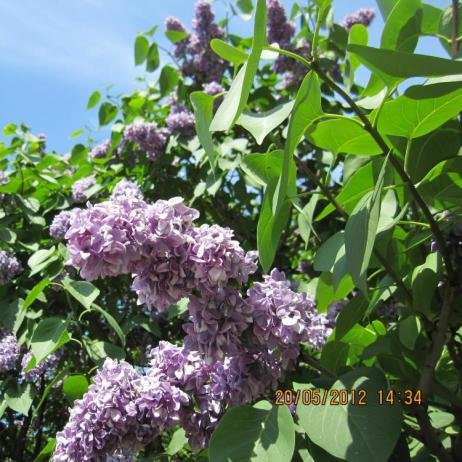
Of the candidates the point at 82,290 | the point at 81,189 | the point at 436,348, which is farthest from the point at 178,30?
the point at 436,348

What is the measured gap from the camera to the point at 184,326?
1209 millimetres

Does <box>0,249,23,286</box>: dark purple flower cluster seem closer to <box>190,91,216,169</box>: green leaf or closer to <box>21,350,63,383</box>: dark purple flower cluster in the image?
<box>21,350,63,383</box>: dark purple flower cluster

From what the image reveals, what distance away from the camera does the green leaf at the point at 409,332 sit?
3.88 ft

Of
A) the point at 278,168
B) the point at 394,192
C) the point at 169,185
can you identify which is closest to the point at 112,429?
the point at 278,168

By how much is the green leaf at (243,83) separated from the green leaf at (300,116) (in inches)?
4.2

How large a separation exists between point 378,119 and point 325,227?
1.97 m

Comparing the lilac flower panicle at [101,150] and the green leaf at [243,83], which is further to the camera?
the lilac flower panicle at [101,150]

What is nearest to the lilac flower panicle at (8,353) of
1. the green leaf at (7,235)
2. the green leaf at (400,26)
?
the green leaf at (7,235)

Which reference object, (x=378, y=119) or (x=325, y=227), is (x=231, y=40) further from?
(x=378, y=119)

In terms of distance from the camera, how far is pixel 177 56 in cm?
388

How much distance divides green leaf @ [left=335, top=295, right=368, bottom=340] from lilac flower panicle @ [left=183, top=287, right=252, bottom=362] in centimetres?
28

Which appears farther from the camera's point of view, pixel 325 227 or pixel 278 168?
pixel 325 227

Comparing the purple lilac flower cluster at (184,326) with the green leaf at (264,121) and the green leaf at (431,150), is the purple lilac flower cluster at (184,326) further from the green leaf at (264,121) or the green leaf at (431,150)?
the green leaf at (431,150)

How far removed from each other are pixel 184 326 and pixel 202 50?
2.89 metres
